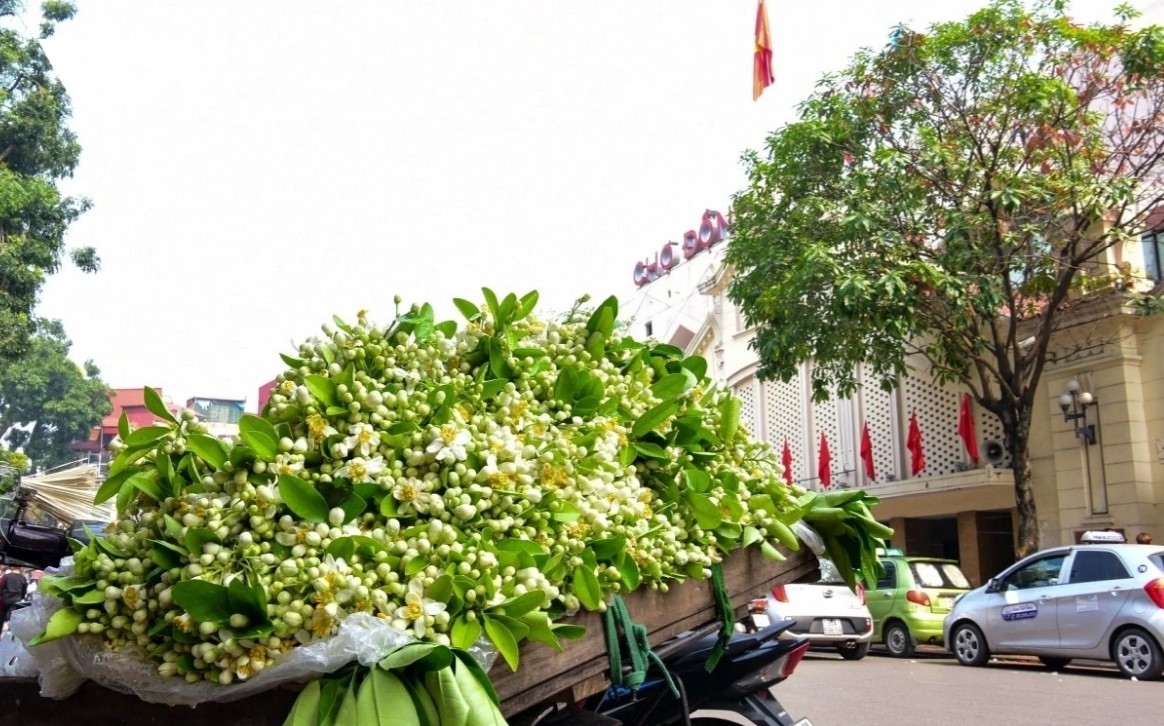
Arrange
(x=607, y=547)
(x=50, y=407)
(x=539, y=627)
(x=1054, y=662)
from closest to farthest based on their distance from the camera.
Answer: (x=539, y=627) < (x=607, y=547) < (x=1054, y=662) < (x=50, y=407)

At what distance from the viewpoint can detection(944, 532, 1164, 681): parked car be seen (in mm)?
10023

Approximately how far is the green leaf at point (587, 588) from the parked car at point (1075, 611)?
30.9ft

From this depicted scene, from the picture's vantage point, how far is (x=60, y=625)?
6.88 ft

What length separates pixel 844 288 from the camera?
13328mm

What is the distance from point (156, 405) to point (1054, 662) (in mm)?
12357

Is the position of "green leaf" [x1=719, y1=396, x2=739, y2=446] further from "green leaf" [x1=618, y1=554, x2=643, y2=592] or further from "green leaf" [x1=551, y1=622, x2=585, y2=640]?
"green leaf" [x1=551, y1=622, x2=585, y2=640]

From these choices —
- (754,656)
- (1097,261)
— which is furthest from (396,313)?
(1097,261)

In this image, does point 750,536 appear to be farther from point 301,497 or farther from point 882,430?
point 882,430

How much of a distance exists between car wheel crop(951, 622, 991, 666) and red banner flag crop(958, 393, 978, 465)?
785 cm

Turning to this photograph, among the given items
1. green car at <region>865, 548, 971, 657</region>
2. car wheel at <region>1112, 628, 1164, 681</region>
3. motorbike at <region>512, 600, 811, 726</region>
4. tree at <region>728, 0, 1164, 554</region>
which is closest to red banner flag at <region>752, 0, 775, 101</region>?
tree at <region>728, 0, 1164, 554</region>

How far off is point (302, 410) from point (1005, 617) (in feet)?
36.6

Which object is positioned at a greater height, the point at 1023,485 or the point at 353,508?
the point at 1023,485

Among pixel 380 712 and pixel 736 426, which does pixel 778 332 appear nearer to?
pixel 736 426

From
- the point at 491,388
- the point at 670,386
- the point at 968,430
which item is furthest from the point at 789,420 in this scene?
the point at 491,388
